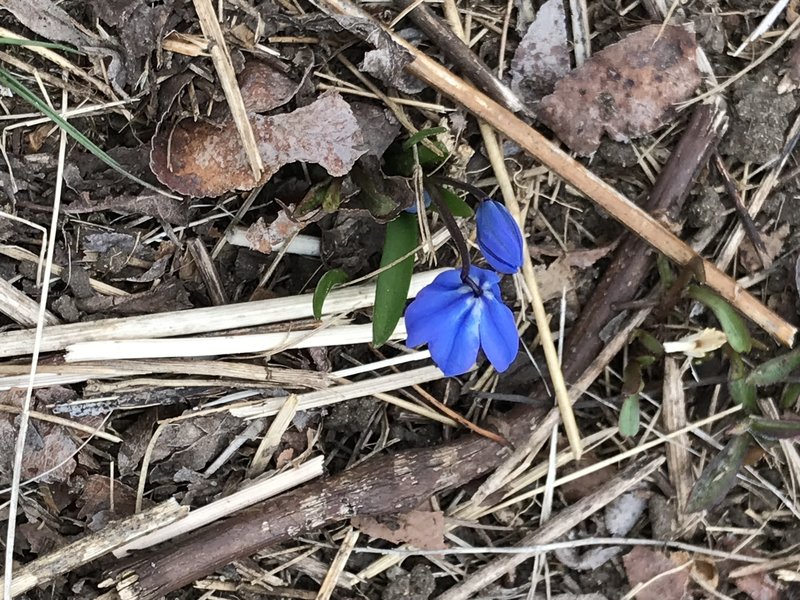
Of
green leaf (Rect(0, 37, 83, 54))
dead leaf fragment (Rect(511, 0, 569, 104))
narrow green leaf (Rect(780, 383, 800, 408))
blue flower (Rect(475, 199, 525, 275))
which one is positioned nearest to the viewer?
green leaf (Rect(0, 37, 83, 54))

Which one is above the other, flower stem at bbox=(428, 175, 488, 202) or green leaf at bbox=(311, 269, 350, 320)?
flower stem at bbox=(428, 175, 488, 202)

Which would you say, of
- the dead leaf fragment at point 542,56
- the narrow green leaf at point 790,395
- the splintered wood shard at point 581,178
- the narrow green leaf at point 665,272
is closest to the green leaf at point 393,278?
the splintered wood shard at point 581,178

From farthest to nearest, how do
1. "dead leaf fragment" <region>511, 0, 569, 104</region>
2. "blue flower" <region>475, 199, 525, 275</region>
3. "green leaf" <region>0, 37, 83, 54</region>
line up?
"dead leaf fragment" <region>511, 0, 569, 104</region>, "blue flower" <region>475, 199, 525, 275</region>, "green leaf" <region>0, 37, 83, 54</region>

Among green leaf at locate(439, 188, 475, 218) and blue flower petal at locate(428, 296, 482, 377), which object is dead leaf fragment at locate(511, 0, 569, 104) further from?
blue flower petal at locate(428, 296, 482, 377)

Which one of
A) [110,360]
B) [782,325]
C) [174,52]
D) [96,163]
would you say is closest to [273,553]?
[110,360]

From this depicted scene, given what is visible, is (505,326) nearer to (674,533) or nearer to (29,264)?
(674,533)

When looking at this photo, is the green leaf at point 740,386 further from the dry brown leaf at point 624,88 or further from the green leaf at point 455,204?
the green leaf at point 455,204

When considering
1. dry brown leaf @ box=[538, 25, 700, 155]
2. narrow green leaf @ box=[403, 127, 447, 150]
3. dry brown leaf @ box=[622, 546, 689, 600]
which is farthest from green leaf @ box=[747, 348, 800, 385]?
narrow green leaf @ box=[403, 127, 447, 150]
